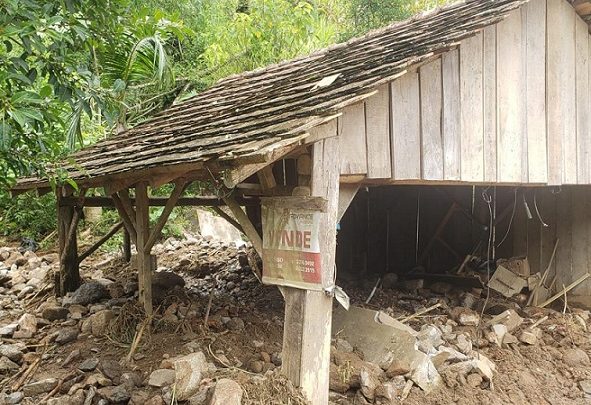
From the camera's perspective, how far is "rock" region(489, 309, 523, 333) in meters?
6.13

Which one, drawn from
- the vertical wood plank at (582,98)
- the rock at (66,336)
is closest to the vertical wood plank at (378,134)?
the vertical wood plank at (582,98)

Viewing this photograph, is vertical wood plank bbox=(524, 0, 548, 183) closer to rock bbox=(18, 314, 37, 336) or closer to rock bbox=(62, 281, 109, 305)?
rock bbox=(62, 281, 109, 305)

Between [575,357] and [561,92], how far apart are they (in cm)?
305

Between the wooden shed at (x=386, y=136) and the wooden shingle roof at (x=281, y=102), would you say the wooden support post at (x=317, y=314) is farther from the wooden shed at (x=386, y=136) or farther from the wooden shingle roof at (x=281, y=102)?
the wooden shingle roof at (x=281, y=102)

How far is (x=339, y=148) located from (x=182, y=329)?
10.4 feet

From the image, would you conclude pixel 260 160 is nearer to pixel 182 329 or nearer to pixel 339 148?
pixel 339 148

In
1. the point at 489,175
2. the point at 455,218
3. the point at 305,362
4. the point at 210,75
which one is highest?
the point at 210,75

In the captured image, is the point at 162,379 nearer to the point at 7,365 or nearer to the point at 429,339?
the point at 7,365

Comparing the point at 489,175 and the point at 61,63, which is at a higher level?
the point at 61,63

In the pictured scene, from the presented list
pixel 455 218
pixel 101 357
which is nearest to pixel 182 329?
pixel 101 357

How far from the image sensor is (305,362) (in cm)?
348

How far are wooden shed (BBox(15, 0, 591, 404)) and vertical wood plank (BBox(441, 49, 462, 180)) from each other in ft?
0.05

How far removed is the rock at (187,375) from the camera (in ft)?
12.6

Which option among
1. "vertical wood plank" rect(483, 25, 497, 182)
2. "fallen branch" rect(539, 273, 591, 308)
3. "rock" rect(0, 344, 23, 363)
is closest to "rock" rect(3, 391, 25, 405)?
"rock" rect(0, 344, 23, 363)
